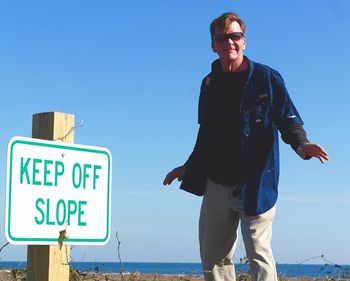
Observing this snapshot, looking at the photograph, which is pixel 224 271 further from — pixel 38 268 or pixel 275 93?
pixel 38 268

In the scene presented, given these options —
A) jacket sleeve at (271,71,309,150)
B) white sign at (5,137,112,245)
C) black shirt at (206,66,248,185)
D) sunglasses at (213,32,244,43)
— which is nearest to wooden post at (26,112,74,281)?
white sign at (5,137,112,245)

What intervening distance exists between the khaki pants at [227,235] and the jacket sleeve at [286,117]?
18.7 inches

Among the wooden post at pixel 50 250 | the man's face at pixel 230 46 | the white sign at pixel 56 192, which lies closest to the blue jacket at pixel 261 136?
the man's face at pixel 230 46

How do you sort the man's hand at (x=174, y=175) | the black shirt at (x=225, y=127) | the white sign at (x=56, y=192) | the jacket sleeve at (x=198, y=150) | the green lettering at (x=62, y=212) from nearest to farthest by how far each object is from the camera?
the white sign at (x=56, y=192), the green lettering at (x=62, y=212), the black shirt at (x=225, y=127), the jacket sleeve at (x=198, y=150), the man's hand at (x=174, y=175)

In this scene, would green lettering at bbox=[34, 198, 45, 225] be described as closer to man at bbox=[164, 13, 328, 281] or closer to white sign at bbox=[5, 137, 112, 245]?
white sign at bbox=[5, 137, 112, 245]

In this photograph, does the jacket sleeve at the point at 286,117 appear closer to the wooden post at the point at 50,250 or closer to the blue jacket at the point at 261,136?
the blue jacket at the point at 261,136

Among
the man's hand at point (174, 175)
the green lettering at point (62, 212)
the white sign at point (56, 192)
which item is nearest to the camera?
the white sign at point (56, 192)

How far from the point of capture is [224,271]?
4.62 metres

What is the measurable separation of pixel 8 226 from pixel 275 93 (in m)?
2.12

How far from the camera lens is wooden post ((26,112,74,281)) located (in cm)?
332

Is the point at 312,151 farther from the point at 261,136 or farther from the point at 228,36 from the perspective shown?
the point at 228,36

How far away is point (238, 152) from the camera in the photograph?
4.39 m

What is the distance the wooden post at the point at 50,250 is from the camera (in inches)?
131

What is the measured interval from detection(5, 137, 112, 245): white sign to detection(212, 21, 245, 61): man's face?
4.34ft
